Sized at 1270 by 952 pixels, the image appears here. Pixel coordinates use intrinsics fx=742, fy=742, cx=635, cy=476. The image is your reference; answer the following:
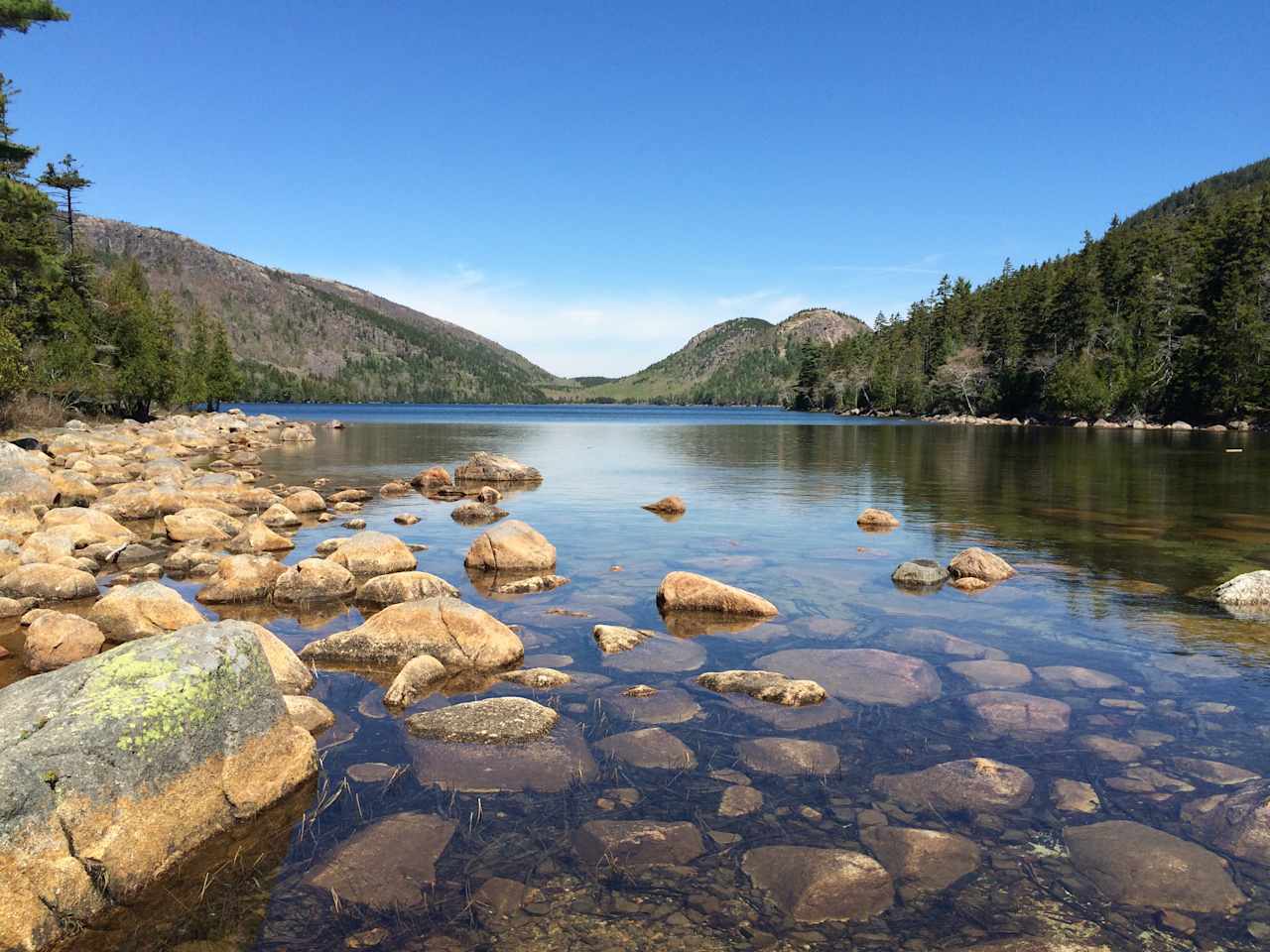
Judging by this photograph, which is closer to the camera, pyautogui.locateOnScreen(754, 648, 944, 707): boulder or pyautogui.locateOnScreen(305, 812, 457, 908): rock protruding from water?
pyautogui.locateOnScreen(305, 812, 457, 908): rock protruding from water

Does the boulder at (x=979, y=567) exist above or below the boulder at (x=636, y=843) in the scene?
above

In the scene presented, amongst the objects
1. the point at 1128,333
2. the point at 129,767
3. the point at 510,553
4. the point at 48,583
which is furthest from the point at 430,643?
the point at 1128,333

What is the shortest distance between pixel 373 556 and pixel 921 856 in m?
13.4

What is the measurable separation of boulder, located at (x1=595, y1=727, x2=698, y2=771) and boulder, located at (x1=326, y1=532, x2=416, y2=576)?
932cm

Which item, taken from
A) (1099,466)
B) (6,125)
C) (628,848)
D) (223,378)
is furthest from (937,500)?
(223,378)

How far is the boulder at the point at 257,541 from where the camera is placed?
64.0 feet

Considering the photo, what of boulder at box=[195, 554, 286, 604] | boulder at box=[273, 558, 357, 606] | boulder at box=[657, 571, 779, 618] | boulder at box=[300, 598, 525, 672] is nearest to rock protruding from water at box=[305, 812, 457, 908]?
boulder at box=[300, 598, 525, 672]

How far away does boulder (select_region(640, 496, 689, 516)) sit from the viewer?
92.1 ft

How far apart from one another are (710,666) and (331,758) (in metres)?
5.53

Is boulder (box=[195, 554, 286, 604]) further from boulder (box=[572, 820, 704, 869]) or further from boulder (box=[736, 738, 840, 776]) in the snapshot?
boulder (box=[736, 738, 840, 776])

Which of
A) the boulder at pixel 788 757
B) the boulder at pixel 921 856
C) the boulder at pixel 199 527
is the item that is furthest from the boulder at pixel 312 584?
the boulder at pixel 921 856

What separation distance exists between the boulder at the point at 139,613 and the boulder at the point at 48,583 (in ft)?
→ 9.93

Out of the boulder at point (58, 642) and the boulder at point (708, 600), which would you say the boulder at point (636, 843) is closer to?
the boulder at point (708, 600)

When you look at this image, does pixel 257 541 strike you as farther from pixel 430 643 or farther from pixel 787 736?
pixel 787 736
